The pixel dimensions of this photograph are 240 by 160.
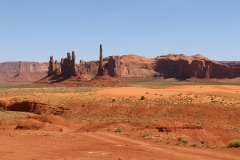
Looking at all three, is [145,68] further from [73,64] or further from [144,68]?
[73,64]

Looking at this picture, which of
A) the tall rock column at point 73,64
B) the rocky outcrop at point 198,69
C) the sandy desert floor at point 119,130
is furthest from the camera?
the rocky outcrop at point 198,69

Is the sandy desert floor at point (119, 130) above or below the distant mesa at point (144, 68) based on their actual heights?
below

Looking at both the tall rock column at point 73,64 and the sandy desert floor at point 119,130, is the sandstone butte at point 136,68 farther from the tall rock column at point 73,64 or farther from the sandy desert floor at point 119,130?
the sandy desert floor at point 119,130

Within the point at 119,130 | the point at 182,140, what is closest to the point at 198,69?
the point at 119,130

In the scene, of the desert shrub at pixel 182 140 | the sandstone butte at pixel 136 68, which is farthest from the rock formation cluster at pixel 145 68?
the desert shrub at pixel 182 140

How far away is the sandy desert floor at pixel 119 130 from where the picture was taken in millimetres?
16120

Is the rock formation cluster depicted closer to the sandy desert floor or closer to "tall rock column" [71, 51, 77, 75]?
"tall rock column" [71, 51, 77, 75]

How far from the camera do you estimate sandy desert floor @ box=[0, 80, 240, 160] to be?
16.1 metres

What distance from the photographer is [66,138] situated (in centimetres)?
2058

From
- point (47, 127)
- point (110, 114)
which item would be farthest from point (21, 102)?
point (47, 127)

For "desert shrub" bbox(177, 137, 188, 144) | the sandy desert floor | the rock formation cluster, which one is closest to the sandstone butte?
the rock formation cluster

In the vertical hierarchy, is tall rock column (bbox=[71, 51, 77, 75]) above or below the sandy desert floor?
above

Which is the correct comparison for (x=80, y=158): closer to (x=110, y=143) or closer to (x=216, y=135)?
(x=110, y=143)

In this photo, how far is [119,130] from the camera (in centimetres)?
2512
